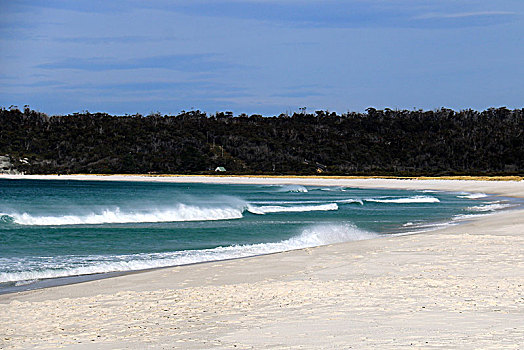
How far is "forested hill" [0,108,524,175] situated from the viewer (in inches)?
4828

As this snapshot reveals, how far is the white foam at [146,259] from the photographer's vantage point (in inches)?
525

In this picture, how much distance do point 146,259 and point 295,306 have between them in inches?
300

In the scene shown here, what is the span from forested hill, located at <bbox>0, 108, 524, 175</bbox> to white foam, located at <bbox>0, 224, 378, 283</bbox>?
309 ft

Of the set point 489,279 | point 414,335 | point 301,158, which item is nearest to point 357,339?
point 414,335

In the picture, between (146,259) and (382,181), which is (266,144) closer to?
(382,181)

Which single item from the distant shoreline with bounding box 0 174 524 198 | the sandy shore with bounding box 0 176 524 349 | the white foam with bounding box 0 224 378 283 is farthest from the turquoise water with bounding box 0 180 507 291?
the distant shoreline with bounding box 0 174 524 198

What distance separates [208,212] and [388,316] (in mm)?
26120

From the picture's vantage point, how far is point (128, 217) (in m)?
29.9

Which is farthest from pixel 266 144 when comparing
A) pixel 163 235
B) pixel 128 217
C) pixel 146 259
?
pixel 146 259

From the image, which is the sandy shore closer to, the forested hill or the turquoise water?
the turquoise water

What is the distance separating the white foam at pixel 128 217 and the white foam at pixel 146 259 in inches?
452

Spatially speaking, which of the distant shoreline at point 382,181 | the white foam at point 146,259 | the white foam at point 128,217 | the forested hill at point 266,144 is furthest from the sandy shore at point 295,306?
the forested hill at point 266,144

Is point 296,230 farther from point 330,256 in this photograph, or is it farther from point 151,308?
point 151,308

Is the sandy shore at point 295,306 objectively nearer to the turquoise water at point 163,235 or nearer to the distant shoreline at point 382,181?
the turquoise water at point 163,235
